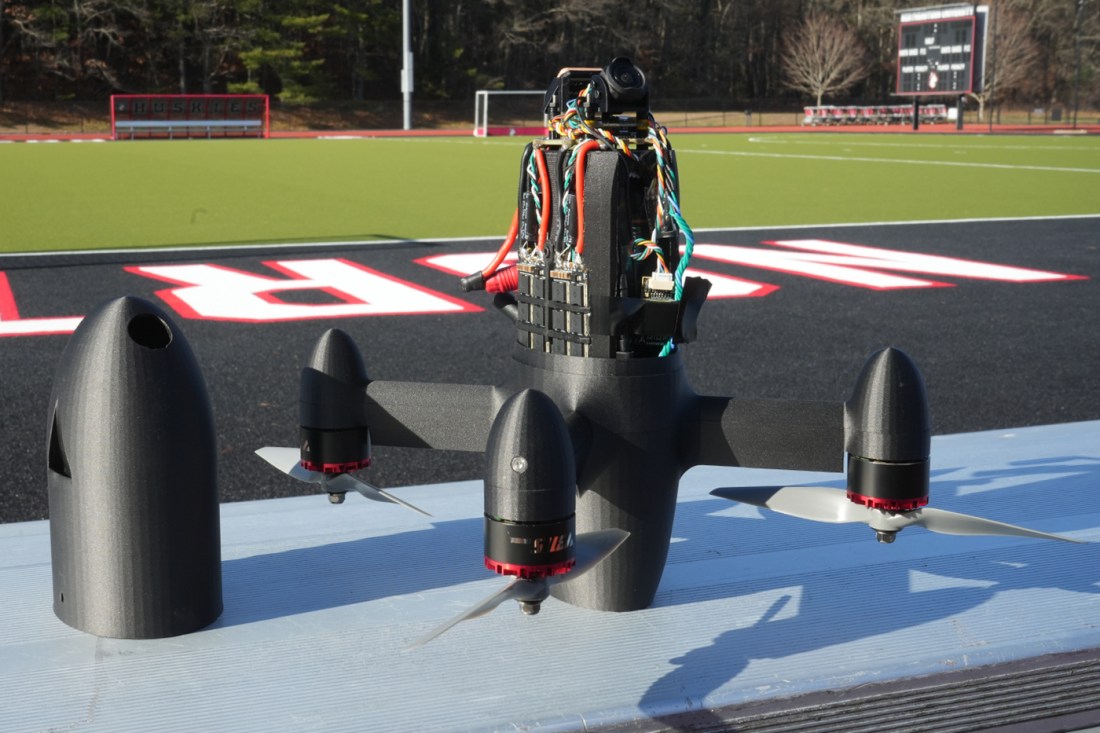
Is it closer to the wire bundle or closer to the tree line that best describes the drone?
the wire bundle

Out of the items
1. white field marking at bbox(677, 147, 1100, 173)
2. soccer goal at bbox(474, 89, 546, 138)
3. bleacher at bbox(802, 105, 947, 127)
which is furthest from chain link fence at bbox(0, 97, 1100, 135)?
white field marking at bbox(677, 147, 1100, 173)

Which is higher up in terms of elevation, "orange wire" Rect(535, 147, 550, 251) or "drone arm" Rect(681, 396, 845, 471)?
"orange wire" Rect(535, 147, 550, 251)

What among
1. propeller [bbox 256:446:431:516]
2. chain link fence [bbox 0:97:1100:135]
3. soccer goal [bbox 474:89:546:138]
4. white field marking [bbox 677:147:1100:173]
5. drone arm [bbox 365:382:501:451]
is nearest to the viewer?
drone arm [bbox 365:382:501:451]

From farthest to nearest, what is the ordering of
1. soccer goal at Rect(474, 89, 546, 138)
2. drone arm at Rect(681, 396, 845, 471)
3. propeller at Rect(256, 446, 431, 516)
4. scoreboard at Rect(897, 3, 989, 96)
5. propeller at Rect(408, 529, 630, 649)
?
soccer goal at Rect(474, 89, 546, 138) < scoreboard at Rect(897, 3, 989, 96) < propeller at Rect(256, 446, 431, 516) < drone arm at Rect(681, 396, 845, 471) < propeller at Rect(408, 529, 630, 649)

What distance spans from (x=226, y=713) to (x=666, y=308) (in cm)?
96

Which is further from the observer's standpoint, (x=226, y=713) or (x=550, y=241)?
(x=550, y=241)

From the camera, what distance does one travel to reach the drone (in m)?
2.12

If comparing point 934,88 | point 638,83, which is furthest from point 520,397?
point 934,88

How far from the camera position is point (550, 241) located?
2.20 metres

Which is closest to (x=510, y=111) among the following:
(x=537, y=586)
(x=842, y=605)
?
(x=842, y=605)

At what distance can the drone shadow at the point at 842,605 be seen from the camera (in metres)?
2.07

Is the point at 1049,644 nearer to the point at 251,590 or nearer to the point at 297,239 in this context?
the point at 251,590

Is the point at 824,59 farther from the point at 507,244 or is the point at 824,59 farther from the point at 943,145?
the point at 507,244

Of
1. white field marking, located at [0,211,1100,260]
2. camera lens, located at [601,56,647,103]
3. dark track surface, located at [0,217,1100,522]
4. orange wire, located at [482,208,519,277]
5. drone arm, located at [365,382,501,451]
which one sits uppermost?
camera lens, located at [601,56,647,103]
